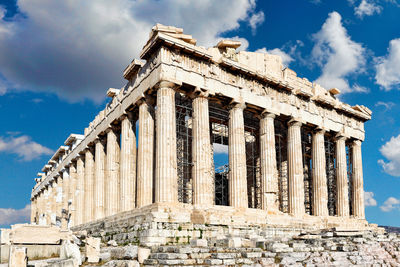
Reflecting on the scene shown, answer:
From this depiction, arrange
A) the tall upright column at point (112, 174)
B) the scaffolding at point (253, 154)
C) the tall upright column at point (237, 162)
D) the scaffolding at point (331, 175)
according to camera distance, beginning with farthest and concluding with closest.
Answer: the scaffolding at point (331, 175), the scaffolding at point (253, 154), the tall upright column at point (112, 174), the tall upright column at point (237, 162)

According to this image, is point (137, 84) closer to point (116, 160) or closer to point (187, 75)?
point (187, 75)

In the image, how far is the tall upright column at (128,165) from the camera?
83.8 feet

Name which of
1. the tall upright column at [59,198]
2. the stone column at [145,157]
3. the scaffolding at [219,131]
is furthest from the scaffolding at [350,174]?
the tall upright column at [59,198]

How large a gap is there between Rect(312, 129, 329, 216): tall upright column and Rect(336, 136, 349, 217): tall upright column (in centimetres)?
200

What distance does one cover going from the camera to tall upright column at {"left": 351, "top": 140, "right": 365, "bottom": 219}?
109 ft

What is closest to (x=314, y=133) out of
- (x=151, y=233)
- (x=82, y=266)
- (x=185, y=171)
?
(x=185, y=171)

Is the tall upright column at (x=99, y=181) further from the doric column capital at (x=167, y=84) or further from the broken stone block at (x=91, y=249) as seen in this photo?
the broken stone block at (x=91, y=249)

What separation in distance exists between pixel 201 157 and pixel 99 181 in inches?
419

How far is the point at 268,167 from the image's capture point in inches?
1064

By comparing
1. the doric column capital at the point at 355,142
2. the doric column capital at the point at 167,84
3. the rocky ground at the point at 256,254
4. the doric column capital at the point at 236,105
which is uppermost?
the doric column capital at the point at 167,84

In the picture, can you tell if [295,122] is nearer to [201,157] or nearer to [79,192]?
[201,157]

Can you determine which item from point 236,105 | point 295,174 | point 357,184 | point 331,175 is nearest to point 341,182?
point 357,184

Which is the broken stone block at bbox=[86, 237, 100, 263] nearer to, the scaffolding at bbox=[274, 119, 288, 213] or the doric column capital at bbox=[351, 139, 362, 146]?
the scaffolding at bbox=[274, 119, 288, 213]

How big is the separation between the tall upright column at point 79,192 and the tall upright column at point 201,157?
15219 mm
